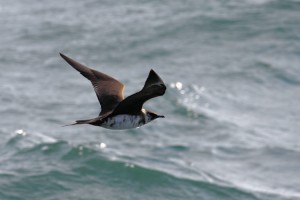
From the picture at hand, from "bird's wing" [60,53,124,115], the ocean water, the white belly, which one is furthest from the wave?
the white belly

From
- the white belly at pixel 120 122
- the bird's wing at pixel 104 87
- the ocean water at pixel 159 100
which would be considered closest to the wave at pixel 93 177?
the ocean water at pixel 159 100

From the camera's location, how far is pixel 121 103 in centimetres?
928

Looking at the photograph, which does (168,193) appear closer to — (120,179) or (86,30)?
(120,179)

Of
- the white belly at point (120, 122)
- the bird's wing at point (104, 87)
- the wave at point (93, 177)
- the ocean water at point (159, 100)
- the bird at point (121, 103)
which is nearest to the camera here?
the bird at point (121, 103)

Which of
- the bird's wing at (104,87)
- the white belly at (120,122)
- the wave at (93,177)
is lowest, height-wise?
the wave at (93,177)

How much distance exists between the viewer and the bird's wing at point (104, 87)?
33.9 ft

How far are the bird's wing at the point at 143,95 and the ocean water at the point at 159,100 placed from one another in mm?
5105

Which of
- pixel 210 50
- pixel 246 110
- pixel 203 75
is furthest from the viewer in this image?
pixel 210 50

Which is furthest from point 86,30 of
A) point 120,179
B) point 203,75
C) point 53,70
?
point 120,179

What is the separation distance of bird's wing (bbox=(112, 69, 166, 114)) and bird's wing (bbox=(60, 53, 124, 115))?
66cm

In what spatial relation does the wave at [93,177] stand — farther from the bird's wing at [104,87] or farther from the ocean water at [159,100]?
the bird's wing at [104,87]

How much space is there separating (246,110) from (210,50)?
289 centimetres

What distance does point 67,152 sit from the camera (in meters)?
15.6

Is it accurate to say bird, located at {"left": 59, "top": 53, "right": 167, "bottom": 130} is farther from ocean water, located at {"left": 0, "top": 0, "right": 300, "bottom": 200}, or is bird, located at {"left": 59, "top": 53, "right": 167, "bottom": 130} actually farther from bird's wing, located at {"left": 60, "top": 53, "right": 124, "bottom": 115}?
ocean water, located at {"left": 0, "top": 0, "right": 300, "bottom": 200}
